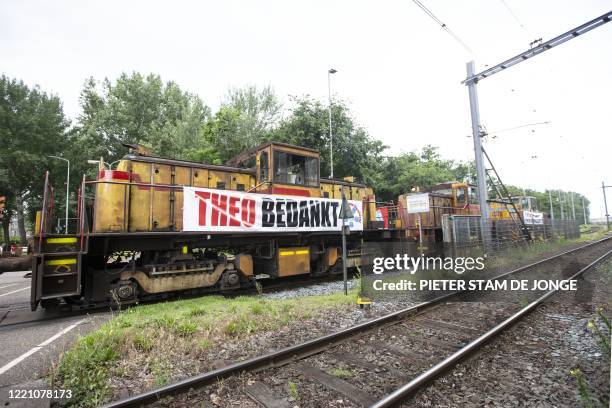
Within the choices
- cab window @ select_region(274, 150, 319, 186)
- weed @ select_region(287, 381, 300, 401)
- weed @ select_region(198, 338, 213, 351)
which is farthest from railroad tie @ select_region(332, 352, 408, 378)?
cab window @ select_region(274, 150, 319, 186)

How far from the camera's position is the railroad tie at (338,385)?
293 centimetres

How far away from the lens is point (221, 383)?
10.5 feet

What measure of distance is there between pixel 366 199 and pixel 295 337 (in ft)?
28.0

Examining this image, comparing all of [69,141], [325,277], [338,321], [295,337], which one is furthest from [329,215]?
[69,141]

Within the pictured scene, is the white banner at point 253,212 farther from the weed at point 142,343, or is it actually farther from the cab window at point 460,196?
the cab window at point 460,196

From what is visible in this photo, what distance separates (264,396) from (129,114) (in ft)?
118

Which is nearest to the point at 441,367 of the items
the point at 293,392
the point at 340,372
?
the point at 340,372

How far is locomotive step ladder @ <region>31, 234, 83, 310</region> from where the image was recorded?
552 cm

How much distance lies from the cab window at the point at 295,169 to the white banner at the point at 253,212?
69 centimetres

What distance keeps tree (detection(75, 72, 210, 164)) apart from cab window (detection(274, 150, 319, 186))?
69.5 feet

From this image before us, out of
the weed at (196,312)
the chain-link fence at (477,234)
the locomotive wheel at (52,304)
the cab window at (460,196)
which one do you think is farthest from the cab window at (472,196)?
the locomotive wheel at (52,304)

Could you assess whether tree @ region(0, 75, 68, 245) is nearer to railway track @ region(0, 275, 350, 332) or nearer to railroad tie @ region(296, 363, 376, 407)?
railway track @ region(0, 275, 350, 332)

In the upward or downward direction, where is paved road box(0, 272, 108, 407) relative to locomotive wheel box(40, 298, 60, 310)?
downward

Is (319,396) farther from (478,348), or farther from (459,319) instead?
(459,319)
